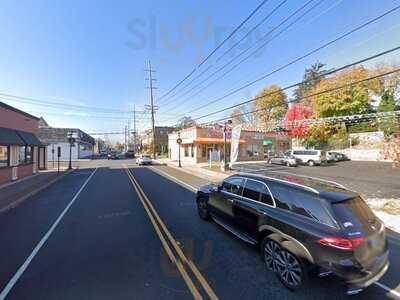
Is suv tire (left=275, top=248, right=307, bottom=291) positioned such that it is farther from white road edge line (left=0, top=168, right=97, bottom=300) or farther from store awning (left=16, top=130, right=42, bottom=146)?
store awning (left=16, top=130, right=42, bottom=146)

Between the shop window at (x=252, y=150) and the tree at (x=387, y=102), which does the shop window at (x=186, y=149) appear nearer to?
the shop window at (x=252, y=150)

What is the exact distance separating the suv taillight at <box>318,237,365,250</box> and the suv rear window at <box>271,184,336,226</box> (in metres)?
0.24

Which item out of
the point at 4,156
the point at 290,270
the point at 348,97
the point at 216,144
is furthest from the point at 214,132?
the point at 290,270

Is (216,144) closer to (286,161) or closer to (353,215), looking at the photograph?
(286,161)

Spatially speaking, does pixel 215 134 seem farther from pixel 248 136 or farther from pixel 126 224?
pixel 126 224

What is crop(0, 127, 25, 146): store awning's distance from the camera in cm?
1529

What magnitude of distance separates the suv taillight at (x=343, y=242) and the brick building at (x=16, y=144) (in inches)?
685

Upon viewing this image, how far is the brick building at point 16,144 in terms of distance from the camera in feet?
52.3

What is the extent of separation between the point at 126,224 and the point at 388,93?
48184mm

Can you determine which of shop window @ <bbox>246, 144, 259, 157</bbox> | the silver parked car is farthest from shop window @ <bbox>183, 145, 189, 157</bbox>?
the silver parked car

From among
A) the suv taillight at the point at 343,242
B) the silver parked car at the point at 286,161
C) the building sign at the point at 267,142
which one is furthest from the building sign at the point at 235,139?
the suv taillight at the point at 343,242

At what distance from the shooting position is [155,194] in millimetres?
12062

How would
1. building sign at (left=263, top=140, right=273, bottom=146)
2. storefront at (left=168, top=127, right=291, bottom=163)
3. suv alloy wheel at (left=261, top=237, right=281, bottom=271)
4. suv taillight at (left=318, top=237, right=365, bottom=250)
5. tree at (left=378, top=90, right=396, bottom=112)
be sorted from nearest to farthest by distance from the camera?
suv taillight at (left=318, top=237, right=365, bottom=250) < suv alloy wheel at (left=261, top=237, right=281, bottom=271) < storefront at (left=168, top=127, right=291, bottom=163) < tree at (left=378, top=90, right=396, bottom=112) < building sign at (left=263, top=140, right=273, bottom=146)

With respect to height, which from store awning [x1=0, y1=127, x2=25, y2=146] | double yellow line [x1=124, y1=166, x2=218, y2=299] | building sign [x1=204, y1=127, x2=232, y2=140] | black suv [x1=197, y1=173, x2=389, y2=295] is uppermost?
building sign [x1=204, y1=127, x2=232, y2=140]
